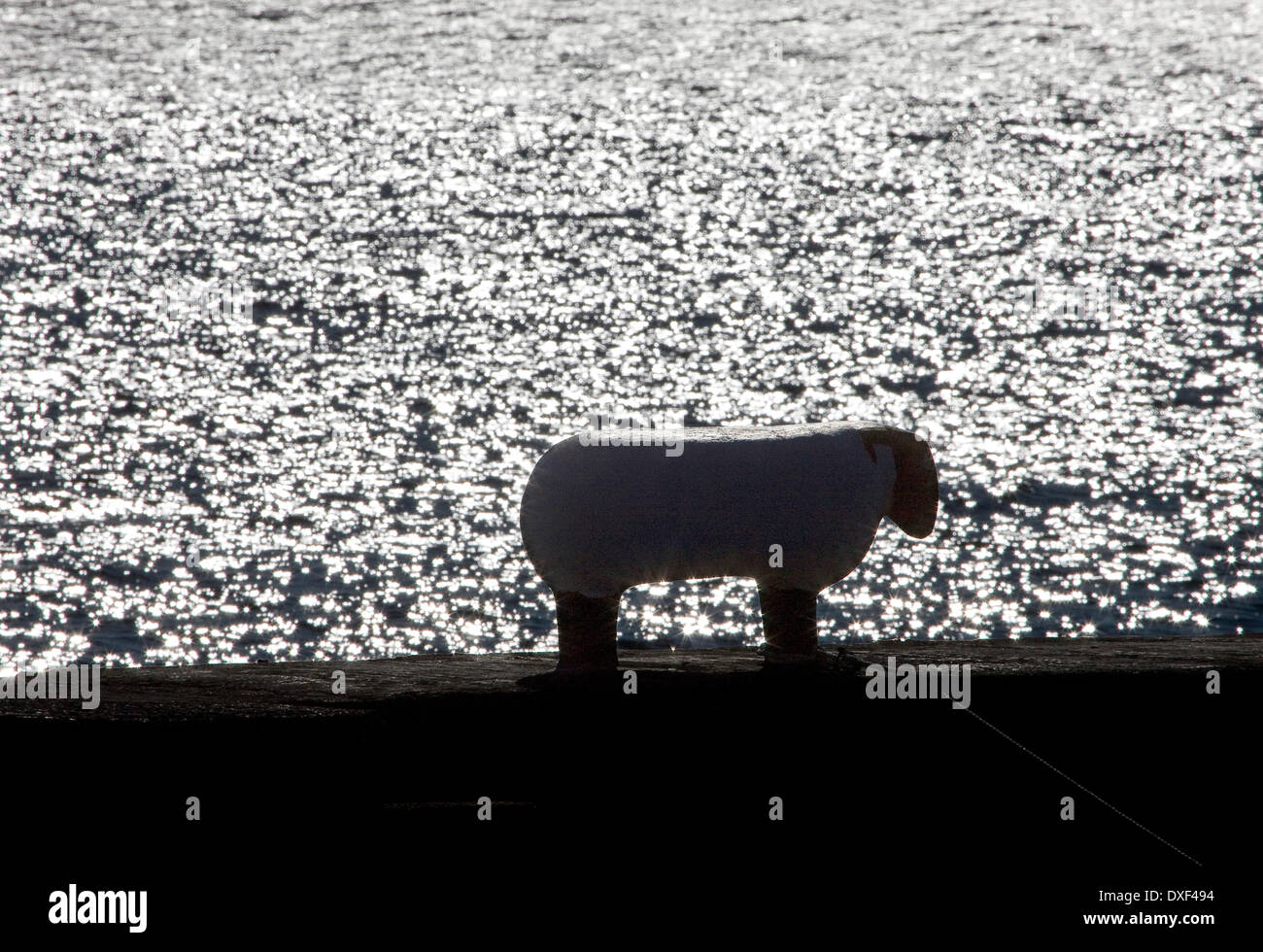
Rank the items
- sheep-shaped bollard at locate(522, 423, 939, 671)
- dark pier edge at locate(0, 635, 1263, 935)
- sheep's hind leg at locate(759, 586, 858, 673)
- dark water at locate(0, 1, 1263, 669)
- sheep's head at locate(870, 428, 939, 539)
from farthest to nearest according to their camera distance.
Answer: dark water at locate(0, 1, 1263, 669), sheep's head at locate(870, 428, 939, 539), sheep's hind leg at locate(759, 586, 858, 673), sheep-shaped bollard at locate(522, 423, 939, 671), dark pier edge at locate(0, 635, 1263, 935)

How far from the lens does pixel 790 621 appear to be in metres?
7.17

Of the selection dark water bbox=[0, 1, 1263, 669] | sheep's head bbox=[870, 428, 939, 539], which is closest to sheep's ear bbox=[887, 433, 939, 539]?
sheep's head bbox=[870, 428, 939, 539]

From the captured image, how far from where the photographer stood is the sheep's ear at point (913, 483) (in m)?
7.40

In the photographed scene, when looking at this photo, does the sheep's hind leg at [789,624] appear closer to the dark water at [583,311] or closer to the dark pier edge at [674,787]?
the dark pier edge at [674,787]

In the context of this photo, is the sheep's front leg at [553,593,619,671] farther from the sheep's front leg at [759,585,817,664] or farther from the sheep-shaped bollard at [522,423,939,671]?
the sheep's front leg at [759,585,817,664]

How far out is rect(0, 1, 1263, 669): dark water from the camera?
26438 mm

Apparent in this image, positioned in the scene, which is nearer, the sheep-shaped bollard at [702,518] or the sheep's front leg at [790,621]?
the sheep-shaped bollard at [702,518]

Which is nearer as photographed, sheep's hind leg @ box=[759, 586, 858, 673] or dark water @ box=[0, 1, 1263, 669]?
sheep's hind leg @ box=[759, 586, 858, 673]

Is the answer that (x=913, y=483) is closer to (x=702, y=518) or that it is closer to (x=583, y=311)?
(x=702, y=518)

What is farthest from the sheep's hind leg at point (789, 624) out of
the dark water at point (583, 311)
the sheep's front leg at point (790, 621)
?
the dark water at point (583, 311)

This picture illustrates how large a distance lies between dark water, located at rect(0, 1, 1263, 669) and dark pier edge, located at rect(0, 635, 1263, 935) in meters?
17.8

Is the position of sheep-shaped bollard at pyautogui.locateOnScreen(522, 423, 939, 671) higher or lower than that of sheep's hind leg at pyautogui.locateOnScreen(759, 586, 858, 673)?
higher

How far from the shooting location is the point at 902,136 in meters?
66.5

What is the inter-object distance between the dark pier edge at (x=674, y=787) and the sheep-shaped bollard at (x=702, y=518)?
597 millimetres
